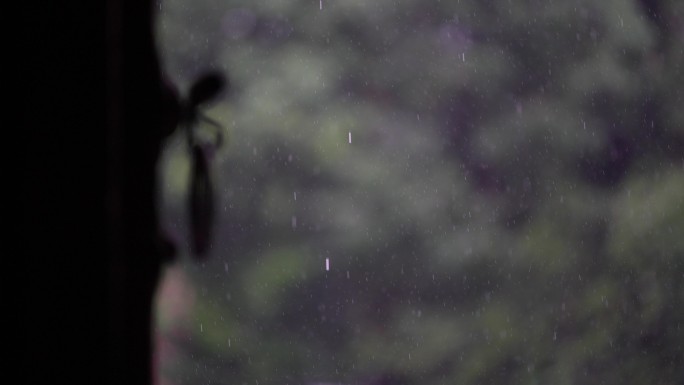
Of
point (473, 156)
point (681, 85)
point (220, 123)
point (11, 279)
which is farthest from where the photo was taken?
point (681, 85)

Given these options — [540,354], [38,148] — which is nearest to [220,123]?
[38,148]

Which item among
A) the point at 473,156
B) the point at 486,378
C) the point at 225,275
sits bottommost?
the point at 486,378

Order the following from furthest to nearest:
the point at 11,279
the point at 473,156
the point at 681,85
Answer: the point at 681,85 < the point at 473,156 < the point at 11,279

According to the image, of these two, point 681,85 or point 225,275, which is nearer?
point 225,275

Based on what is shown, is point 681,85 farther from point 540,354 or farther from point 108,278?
point 108,278

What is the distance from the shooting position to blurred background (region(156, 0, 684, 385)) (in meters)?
1.02

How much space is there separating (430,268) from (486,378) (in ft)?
0.70

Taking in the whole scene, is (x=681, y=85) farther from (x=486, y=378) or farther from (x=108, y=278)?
(x=108, y=278)

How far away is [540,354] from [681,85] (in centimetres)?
57

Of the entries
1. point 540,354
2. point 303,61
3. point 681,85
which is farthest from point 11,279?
point 681,85

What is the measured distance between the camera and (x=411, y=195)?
1062 mm

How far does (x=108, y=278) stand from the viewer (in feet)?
1.58

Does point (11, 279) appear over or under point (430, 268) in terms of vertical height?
over

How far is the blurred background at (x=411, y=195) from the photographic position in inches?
40.1
